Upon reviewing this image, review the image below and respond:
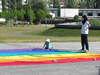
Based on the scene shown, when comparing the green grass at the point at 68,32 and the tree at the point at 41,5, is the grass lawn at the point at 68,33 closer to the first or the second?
the green grass at the point at 68,32

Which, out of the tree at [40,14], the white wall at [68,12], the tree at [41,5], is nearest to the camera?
the tree at [40,14]

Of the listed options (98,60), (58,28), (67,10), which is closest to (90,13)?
(67,10)

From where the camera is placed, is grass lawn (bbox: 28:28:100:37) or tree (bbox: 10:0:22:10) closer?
grass lawn (bbox: 28:28:100:37)

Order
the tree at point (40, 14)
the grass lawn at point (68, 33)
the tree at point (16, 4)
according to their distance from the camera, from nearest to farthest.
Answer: the grass lawn at point (68, 33), the tree at point (40, 14), the tree at point (16, 4)

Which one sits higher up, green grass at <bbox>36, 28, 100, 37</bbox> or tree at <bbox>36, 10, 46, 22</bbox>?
tree at <bbox>36, 10, 46, 22</bbox>

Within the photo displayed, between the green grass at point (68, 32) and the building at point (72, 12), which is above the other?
the building at point (72, 12)

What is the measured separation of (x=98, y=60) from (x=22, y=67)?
3366 millimetres

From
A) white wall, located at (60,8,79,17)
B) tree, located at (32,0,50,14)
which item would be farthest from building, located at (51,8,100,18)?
tree, located at (32,0,50,14)

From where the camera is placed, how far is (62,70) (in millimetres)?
7379

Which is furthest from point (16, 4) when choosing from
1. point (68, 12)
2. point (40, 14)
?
point (40, 14)

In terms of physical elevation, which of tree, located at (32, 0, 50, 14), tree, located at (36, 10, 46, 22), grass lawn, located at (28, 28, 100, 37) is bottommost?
grass lawn, located at (28, 28, 100, 37)

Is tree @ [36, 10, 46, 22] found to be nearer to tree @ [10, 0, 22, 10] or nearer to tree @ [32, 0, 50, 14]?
tree @ [32, 0, 50, 14]

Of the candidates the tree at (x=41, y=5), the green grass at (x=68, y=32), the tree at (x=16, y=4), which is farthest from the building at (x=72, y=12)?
the green grass at (x=68, y=32)

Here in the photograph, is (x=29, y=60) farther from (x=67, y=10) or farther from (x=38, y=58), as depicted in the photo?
(x=67, y=10)
